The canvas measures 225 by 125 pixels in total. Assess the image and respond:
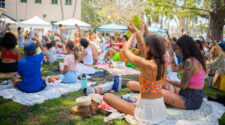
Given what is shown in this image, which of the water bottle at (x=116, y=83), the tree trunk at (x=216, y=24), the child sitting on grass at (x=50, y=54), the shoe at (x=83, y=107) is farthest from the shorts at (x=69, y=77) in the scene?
the tree trunk at (x=216, y=24)

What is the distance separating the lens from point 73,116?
3500mm

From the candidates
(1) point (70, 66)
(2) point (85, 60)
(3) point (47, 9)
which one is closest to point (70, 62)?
(1) point (70, 66)

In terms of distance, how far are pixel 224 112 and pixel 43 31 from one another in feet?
80.6

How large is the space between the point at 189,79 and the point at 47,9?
2494 centimetres

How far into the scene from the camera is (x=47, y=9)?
24.7 meters

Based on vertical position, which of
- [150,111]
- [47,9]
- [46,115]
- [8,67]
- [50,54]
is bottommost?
[46,115]

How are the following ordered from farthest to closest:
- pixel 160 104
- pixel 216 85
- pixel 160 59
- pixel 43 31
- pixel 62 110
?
pixel 43 31
pixel 216 85
pixel 62 110
pixel 160 104
pixel 160 59

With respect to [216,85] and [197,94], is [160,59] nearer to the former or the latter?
[197,94]

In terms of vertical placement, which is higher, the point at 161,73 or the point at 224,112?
the point at 161,73

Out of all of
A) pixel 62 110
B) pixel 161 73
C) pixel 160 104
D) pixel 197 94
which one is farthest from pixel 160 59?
pixel 62 110

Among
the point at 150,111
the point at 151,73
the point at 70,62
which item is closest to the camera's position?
the point at 151,73

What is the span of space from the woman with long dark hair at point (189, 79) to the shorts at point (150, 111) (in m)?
0.67

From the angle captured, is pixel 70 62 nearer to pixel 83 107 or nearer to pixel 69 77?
pixel 69 77

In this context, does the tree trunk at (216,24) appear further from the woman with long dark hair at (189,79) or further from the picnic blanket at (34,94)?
the picnic blanket at (34,94)
